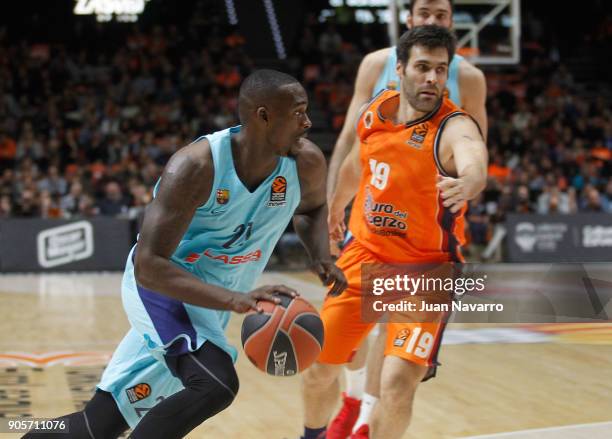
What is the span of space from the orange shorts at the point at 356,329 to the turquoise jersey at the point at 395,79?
0.87 m

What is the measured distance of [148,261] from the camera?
10.4 ft

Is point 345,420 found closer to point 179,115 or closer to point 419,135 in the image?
point 419,135

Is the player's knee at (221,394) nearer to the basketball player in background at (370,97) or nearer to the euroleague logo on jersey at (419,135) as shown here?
the basketball player in background at (370,97)

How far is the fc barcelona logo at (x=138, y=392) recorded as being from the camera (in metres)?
3.49

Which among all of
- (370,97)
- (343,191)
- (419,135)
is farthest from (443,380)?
(419,135)

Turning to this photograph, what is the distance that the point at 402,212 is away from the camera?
170 inches

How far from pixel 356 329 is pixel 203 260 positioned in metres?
1.06

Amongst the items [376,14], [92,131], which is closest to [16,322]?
[92,131]

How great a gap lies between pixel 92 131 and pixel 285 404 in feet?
40.5

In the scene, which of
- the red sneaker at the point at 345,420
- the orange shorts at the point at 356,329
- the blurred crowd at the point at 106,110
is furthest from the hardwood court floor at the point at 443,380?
the blurred crowd at the point at 106,110

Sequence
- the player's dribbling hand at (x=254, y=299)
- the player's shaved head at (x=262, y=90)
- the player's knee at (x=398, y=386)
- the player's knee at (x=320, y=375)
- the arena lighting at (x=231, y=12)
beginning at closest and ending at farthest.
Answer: the player's dribbling hand at (x=254, y=299) < the player's shaved head at (x=262, y=90) < the player's knee at (x=398, y=386) < the player's knee at (x=320, y=375) < the arena lighting at (x=231, y=12)

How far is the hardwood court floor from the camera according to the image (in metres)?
5.22

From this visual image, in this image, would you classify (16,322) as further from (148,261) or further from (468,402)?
(148,261)

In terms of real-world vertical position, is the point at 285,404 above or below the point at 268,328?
below
